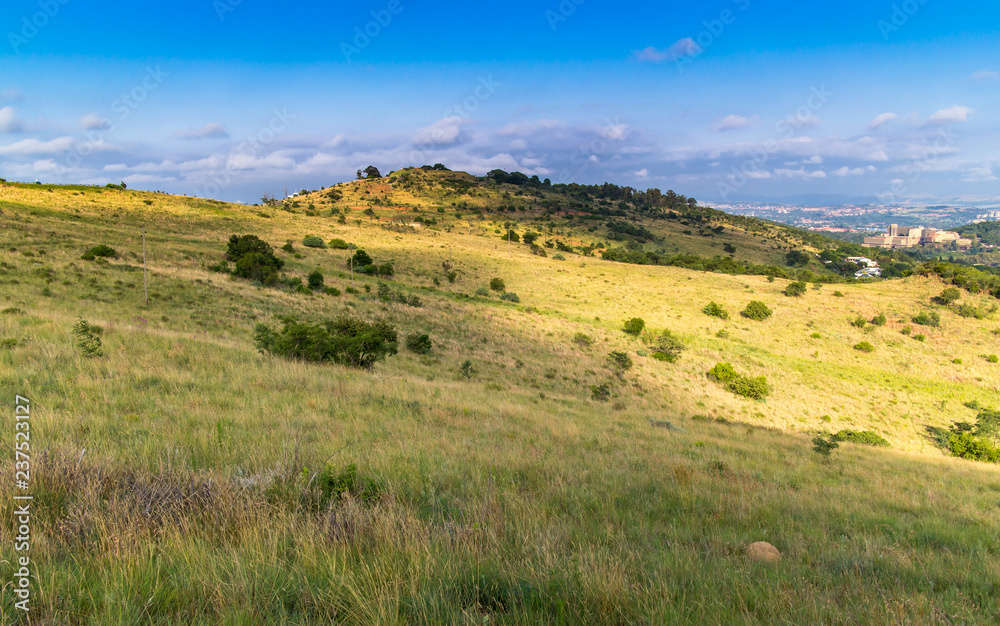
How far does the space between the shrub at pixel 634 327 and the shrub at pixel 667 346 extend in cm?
189

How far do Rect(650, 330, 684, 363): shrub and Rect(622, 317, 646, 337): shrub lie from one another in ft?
6.21

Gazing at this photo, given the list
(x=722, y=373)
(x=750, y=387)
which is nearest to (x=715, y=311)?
(x=722, y=373)

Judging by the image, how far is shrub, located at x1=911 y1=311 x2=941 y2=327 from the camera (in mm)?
44250

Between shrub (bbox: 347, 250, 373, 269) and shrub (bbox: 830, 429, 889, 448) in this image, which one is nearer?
shrub (bbox: 830, 429, 889, 448)

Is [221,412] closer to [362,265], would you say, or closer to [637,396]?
[637,396]

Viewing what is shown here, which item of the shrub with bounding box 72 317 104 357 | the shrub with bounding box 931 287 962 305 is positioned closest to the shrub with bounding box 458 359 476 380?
the shrub with bounding box 72 317 104 357

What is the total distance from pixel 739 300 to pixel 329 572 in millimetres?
55498

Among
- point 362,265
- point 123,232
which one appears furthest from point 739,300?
point 123,232

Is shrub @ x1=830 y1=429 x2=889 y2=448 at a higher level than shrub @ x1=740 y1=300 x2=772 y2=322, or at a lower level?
lower

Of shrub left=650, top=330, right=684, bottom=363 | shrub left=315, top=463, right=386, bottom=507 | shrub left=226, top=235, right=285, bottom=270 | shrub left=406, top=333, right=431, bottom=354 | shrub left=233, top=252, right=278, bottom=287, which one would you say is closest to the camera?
shrub left=315, top=463, right=386, bottom=507

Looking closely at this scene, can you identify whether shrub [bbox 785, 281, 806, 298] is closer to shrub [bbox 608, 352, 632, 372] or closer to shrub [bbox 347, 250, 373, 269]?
shrub [bbox 608, 352, 632, 372]

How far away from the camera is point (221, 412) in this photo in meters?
7.09

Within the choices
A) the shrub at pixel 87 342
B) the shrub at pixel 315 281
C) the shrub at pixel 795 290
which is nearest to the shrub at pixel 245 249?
the shrub at pixel 315 281

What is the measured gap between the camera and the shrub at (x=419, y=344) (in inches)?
1018
